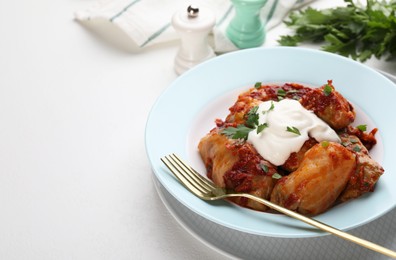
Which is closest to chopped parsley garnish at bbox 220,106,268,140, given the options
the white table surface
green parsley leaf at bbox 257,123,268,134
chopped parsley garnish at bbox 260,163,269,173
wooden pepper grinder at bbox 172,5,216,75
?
green parsley leaf at bbox 257,123,268,134

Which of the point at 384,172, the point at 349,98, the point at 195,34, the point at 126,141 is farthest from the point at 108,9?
the point at 384,172

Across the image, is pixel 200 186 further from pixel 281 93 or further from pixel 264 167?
pixel 281 93

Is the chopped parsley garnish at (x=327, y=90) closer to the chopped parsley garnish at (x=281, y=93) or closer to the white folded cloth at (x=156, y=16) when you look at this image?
the chopped parsley garnish at (x=281, y=93)

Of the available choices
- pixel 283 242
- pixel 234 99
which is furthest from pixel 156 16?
pixel 283 242

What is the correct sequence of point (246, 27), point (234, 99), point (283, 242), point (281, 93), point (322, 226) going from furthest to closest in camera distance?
point (246, 27)
point (234, 99)
point (281, 93)
point (283, 242)
point (322, 226)

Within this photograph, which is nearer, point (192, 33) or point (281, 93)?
point (281, 93)

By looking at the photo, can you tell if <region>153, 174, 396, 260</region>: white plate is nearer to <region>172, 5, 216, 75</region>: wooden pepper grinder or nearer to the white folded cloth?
<region>172, 5, 216, 75</region>: wooden pepper grinder
